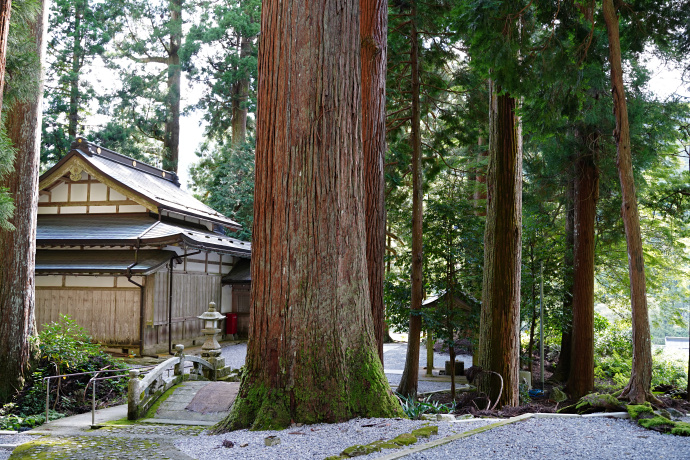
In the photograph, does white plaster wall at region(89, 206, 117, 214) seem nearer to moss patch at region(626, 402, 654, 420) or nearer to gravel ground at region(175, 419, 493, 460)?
gravel ground at region(175, 419, 493, 460)

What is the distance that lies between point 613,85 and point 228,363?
1052 cm

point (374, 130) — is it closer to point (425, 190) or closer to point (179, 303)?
point (425, 190)

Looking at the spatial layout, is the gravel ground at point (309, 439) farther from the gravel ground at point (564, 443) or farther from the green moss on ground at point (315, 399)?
the gravel ground at point (564, 443)

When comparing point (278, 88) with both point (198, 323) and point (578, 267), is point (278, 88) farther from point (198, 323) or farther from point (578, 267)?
point (198, 323)

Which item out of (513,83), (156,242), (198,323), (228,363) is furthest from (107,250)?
(513,83)

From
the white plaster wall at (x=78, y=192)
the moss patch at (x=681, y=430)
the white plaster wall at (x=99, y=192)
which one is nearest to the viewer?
the moss patch at (x=681, y=430)

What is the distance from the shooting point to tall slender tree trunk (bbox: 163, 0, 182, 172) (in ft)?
80.8

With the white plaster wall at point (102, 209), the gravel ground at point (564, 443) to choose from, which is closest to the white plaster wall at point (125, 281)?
the white plaster wall at point (102, 209)

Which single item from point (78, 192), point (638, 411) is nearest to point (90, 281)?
point (78, 192)

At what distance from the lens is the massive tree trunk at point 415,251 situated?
10594 mm

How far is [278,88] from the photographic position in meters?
4.47

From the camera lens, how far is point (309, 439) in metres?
3.70

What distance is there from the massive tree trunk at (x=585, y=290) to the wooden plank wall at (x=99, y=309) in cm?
1091

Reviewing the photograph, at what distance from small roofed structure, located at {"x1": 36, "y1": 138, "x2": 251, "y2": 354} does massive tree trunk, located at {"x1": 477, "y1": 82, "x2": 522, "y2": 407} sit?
8.73 meters
